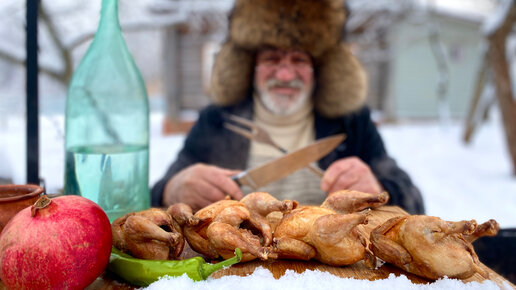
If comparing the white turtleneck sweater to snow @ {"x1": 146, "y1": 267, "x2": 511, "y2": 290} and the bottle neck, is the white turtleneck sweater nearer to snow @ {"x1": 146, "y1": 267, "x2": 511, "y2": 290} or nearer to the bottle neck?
the bottle neck

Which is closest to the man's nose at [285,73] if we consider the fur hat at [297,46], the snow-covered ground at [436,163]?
the fur hat at [297,46]

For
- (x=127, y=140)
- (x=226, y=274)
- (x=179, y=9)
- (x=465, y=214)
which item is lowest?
(x=465, y=214)

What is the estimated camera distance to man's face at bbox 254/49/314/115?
207cm

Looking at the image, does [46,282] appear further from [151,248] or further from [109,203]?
[109,203]

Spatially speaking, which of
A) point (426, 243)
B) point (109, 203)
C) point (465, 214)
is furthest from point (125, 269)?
point (465, 214)

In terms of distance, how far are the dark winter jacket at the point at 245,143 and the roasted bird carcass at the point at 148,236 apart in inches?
46.6

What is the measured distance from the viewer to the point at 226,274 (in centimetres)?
70

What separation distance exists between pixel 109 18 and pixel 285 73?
1.16 meters

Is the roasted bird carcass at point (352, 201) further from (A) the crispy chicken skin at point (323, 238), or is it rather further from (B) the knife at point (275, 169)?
(B) the knife at point (275, 169)

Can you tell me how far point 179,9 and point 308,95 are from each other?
7.38 metres

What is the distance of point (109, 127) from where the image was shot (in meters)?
1.22

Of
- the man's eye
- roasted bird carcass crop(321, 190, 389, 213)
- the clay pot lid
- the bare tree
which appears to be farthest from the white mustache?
the bare tree

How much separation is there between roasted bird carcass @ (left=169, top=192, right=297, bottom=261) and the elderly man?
1.04 metres

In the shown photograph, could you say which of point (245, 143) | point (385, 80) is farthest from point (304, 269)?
point (385, 80)
